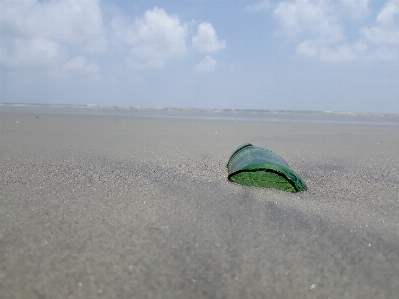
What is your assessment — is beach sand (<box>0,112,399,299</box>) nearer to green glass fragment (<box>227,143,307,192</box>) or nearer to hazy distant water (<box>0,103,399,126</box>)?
green glass fragment (<box>227,143,307,192</box>)

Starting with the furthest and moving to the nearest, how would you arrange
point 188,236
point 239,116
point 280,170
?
point 239,116, point 280,170, point 188,236

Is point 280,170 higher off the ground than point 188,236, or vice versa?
point 280,170

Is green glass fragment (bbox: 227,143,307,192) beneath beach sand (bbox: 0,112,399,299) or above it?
above

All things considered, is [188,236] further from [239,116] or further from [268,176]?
[239,116]

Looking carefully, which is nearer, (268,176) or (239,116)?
(268,176)

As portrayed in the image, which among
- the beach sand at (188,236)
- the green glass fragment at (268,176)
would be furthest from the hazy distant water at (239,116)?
the beach sand at (188,236)

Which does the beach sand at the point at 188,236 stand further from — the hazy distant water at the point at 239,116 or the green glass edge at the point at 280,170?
the hazy distant water at the point at 239,116

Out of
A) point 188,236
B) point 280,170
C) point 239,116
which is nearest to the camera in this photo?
point 188,236

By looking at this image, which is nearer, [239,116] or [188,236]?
[188,236]

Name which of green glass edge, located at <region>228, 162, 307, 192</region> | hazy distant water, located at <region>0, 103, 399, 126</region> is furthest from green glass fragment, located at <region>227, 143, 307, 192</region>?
hazy distant water, located at <region>0, 103, 399, 126</region>

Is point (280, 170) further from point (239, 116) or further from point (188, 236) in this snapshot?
point (239, 116)

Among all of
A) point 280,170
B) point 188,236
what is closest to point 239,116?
point 280,170

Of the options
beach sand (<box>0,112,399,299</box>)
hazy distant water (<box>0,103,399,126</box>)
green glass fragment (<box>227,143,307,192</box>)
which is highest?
hazy distant water (<box>0,103,399,126</box>)
